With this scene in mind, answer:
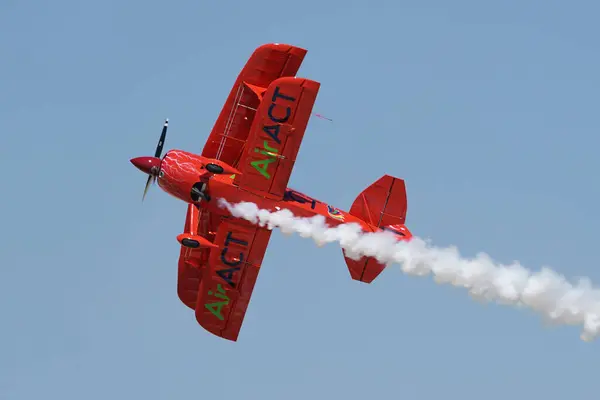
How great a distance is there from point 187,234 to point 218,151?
2.30 meters

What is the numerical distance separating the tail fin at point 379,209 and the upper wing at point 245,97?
3.52 meters

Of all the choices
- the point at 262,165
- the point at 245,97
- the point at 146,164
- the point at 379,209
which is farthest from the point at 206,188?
the point at 379,209

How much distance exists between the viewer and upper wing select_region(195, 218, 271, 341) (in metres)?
32.2

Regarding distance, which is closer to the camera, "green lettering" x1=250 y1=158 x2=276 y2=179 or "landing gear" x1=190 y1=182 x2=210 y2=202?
"green lettering" x1=250 y1=158 x2=276 y2=179

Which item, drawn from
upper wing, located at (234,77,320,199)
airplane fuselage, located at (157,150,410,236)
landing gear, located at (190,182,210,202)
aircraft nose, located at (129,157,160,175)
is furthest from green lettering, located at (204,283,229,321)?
aircraft nose, located at (129,157,160,175)

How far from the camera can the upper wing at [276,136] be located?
100 ft

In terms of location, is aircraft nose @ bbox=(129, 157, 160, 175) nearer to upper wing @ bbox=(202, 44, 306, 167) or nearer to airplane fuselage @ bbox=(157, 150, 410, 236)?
airplane fuselage @ bbox=(157, 150, 410, 236)

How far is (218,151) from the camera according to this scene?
32.6 m

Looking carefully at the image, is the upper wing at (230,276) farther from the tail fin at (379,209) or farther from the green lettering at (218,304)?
the tail fin at (379,209)

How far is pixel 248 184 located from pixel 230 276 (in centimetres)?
289

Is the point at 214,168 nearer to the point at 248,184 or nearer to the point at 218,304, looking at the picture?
the point at 248,184

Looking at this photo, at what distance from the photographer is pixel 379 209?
32.8m

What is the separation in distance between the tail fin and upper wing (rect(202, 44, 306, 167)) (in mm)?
3515

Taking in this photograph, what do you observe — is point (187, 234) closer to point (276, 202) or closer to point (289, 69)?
point (276, 202)
